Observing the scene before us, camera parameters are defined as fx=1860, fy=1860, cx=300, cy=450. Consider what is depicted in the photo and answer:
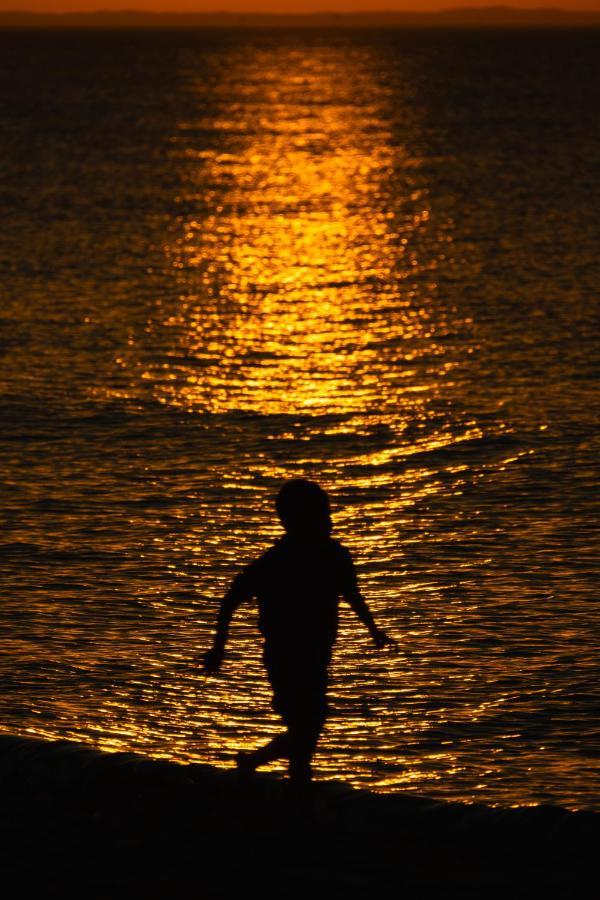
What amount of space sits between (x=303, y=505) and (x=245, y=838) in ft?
5.70

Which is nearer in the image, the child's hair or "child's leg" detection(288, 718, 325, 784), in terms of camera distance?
the child's hair

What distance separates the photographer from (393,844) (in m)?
9.38

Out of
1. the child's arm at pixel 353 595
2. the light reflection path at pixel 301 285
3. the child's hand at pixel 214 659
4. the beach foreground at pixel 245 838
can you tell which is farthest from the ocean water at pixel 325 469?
the child's hand at pixel 214 659

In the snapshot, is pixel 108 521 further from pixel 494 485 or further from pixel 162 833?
pixel 162 833

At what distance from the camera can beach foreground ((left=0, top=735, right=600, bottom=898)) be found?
8.84m

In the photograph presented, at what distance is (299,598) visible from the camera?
936 centimetres

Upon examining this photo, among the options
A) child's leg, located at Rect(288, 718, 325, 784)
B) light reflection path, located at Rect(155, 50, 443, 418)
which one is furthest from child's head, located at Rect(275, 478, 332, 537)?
light reflection path, located at Rect(155, 50, 443, 418)

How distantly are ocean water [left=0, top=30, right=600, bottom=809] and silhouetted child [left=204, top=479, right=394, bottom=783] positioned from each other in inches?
144

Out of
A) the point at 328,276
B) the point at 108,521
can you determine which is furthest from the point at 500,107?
the point at 108,521

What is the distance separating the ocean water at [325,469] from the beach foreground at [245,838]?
120 inches

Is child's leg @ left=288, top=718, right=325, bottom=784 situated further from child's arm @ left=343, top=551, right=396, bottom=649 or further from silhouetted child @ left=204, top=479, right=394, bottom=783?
child's arm @ left=343, top=551, right=396, bottom=649

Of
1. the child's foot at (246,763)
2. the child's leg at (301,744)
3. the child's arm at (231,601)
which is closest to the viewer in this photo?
the child's arm at (231,601)

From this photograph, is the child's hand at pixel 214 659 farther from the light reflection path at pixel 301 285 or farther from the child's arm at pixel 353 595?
the light reflection path at pixel 301 285

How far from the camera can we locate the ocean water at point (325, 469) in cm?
1444
